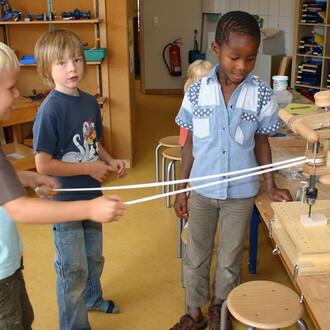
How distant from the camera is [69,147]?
2.04m

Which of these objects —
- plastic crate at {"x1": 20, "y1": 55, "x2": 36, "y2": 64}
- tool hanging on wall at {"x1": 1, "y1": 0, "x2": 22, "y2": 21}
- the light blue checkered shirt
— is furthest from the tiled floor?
tool hanging on wall at {"x1": 1, "y1": 0, "x2": 22, "y2": 21}

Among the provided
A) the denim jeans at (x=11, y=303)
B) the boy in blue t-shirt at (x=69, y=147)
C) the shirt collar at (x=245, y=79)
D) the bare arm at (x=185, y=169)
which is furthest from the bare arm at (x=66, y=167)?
the shirt collar at (x=245, y=79)

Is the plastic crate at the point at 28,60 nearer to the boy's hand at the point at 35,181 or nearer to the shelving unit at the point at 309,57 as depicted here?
the boy's hand at the point at 35,181

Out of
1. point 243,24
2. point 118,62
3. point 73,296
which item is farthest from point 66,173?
point 118,62

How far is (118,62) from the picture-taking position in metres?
4.43

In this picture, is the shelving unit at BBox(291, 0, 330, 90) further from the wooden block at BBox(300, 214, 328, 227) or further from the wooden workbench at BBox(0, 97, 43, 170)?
the wooden block at BBox(300, 214, 328, 227)

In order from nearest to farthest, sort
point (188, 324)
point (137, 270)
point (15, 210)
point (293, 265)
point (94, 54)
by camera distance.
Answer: point (15, 210), point (293, 265), point (188, 324), point (137, 270), point (94, 54)

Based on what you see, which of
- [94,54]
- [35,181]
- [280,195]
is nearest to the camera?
[35,181]

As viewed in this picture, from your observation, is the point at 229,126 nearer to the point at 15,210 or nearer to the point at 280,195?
the point at 280,195

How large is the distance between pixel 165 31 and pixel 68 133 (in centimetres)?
696

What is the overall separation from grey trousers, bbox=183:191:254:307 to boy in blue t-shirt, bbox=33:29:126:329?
1.37 ft

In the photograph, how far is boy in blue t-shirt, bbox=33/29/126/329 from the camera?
197cm

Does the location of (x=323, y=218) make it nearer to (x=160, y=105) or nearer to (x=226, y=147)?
(x=226, y=147)

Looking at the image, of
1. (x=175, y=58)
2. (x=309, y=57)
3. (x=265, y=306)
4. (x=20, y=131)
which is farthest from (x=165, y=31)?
(x=265, y=306)
